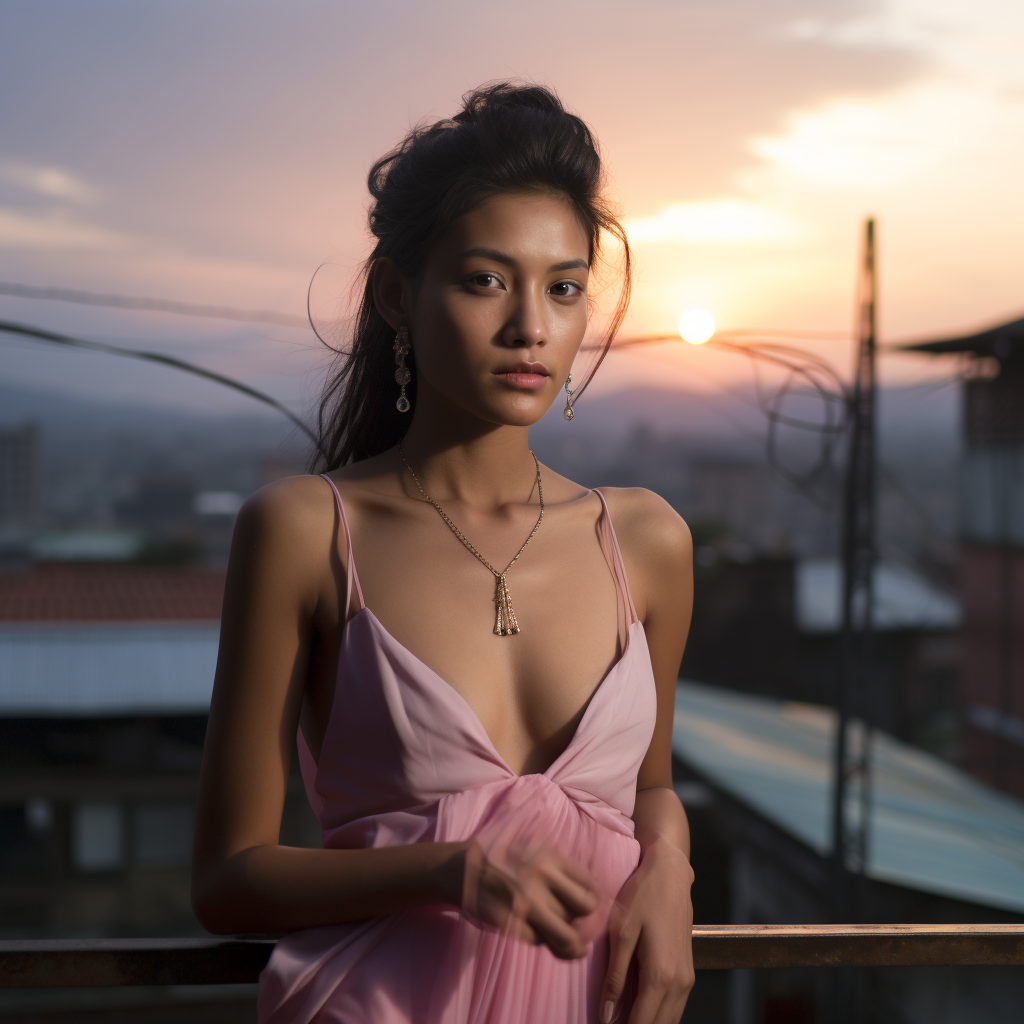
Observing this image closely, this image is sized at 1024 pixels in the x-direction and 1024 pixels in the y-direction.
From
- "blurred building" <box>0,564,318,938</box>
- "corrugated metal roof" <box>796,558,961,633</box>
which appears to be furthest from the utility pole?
"corrugated metal roof" <box>796,558,961,633</box>

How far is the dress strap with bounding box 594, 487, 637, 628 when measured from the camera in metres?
1.12

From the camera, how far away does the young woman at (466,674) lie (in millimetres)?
908

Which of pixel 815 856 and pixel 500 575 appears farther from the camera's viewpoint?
pixel 815 856

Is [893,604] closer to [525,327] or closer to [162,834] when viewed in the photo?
[162,834]

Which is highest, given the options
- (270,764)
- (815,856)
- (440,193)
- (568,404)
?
(440,193)

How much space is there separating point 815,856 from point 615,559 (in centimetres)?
882

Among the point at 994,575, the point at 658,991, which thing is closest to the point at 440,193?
the point at 658,991

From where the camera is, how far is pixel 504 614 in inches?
41.3

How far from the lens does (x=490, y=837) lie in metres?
0.86

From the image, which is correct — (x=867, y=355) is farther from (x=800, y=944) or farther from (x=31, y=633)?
(x=31, y=633)

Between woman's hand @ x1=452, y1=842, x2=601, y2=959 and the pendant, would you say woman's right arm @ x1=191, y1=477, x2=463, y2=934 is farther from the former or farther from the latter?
the pendant

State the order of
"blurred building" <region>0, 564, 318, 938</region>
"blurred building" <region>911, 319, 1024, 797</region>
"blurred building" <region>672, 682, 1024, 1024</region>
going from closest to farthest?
"blurred building" <region>672, 682, 1024, 1024</region>
"blurred building" <region>0, 564, 318, 938</region>
"blurred building" <region>911, 319, 1024, 797</region>

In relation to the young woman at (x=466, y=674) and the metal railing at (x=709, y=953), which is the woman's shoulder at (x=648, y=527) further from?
the metal railing at (x=709, y=953)

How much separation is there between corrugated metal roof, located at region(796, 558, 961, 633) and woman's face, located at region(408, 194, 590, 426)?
1981 centimetres
